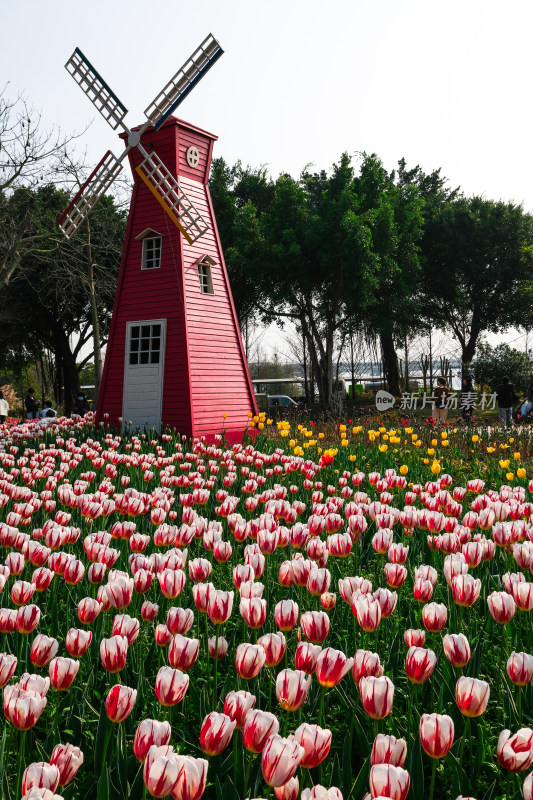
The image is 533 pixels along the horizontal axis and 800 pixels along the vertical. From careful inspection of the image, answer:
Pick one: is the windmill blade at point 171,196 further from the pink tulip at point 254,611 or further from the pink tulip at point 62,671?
the pink tulip at point 62,671

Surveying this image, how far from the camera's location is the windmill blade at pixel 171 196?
43.4 ft

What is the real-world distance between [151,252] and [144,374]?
9.62ft

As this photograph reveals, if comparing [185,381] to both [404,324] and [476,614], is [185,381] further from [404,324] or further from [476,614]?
[404,324]

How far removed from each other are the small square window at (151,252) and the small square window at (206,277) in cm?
101

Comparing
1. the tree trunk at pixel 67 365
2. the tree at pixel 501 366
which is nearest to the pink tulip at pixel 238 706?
the tree at pixel 501 366

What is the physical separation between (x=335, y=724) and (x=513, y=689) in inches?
30.3

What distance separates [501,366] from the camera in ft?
85.6

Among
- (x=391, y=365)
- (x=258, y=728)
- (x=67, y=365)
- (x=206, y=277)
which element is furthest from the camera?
(x=391, y=365)

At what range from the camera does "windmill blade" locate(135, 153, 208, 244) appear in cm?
1323

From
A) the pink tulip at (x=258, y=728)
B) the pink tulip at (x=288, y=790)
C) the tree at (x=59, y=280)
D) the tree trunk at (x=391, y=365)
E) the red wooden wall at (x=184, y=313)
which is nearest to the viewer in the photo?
the pink tulip at (x=288, y=790)

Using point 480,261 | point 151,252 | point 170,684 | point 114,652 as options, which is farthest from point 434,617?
point 480,261

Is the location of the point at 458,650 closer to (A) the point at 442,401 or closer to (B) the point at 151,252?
(B) the point at 151,252

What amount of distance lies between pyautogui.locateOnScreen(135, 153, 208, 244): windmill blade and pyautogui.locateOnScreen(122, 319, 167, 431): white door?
2188 millimetres

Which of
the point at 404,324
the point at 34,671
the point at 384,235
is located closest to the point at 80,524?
the point at 34,671
